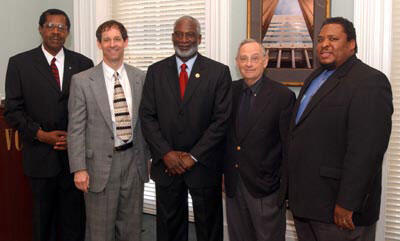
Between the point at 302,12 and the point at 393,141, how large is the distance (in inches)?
43.5

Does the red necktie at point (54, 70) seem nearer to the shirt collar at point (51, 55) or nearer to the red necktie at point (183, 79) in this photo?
the shirt collar at point (51, 55)

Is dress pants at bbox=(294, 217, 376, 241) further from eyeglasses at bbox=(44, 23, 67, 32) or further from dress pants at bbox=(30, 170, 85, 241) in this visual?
eyeglasses at bbox=(44, 23, 67, 32)

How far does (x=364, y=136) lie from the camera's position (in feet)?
5.82

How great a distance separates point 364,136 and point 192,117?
0.99 meters

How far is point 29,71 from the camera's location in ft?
8.93

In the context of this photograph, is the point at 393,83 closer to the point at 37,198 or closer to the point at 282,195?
the point at 282,195

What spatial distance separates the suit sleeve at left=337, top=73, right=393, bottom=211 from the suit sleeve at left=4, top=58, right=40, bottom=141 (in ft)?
6.13

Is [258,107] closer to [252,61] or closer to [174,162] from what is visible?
[252,61]

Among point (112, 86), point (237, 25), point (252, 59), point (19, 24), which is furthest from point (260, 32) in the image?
point (19, 24)

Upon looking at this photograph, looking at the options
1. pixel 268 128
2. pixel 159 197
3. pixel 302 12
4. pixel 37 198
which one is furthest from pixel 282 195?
pixel 37 198

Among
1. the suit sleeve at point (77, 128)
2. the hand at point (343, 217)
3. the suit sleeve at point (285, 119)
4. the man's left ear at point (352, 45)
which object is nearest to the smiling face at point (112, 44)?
the suit sleeve at point (77, 128)

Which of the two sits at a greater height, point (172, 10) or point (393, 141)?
point (172, 10)

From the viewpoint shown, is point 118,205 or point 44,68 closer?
point 118,205

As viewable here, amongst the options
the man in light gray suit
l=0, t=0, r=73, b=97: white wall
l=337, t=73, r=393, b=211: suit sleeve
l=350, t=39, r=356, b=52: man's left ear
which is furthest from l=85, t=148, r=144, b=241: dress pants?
l=0, t=0, r=73, b=97: white wall
